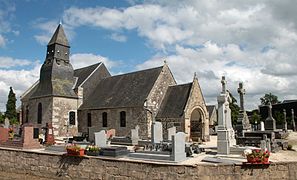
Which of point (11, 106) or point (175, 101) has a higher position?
point (11, 106)

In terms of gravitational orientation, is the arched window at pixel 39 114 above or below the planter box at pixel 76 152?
above

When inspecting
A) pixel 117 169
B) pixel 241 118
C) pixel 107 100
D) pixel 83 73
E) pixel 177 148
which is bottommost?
pixel 117 169

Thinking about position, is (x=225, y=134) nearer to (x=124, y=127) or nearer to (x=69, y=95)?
(x=124, y=127)

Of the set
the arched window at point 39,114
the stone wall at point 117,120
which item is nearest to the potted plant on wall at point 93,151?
the stone wall at point 117,120

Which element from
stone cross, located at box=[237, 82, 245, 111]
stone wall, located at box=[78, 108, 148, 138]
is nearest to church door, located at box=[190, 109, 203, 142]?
stone cross, located at box=[237, 82, 245, 111]

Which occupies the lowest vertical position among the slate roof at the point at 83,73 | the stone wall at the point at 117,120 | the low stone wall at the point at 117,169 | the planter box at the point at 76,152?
the low stone wall at the point at 117,169

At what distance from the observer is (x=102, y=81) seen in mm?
32781

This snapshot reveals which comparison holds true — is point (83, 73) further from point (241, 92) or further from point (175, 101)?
point (241, 92)

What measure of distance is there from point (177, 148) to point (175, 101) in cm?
1341

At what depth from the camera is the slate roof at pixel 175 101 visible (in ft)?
79.5

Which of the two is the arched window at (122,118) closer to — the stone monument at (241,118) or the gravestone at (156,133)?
the gravestone at (156,133)

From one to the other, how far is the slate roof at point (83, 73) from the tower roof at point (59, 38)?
3.79 m

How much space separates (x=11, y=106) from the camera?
48344 mm

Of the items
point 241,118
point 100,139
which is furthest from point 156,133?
point 241,118
